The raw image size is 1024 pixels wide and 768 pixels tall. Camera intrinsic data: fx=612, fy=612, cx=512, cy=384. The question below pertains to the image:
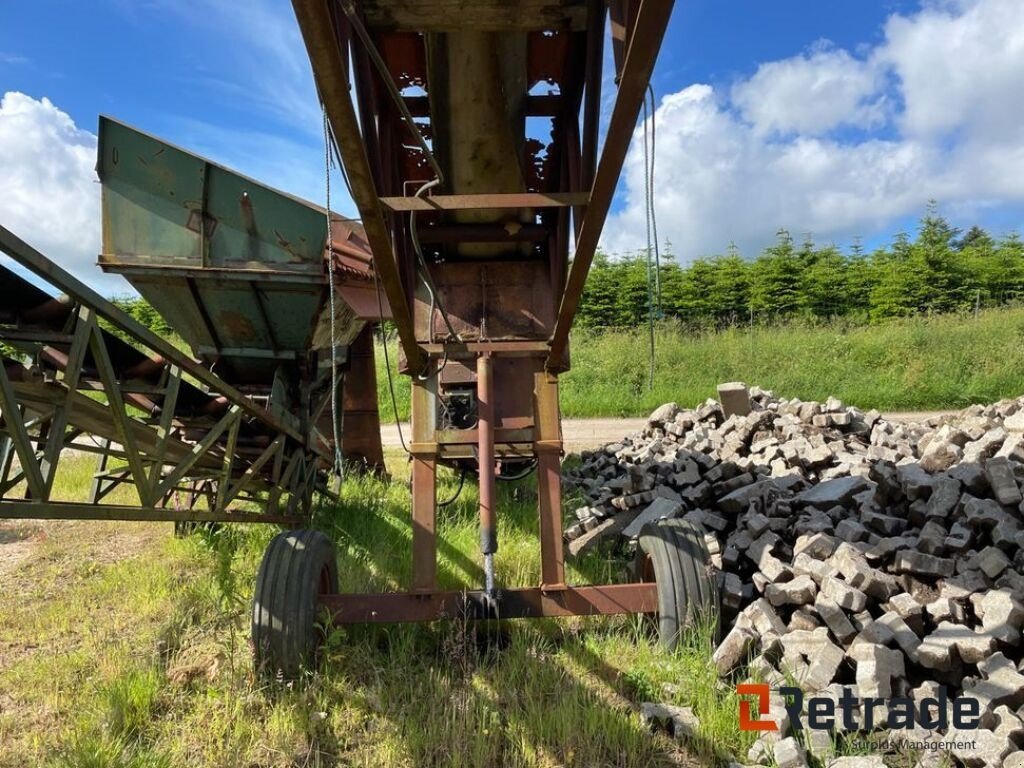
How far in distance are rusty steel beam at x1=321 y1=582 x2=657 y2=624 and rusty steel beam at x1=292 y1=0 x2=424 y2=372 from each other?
1439mm

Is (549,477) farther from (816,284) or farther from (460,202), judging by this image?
(816,284)

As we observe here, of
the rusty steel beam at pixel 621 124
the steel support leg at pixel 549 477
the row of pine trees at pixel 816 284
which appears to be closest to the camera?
the rusty steel beam at pixel 621 124

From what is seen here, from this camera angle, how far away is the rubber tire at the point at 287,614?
9.15ft

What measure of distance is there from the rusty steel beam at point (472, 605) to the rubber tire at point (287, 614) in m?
0.13

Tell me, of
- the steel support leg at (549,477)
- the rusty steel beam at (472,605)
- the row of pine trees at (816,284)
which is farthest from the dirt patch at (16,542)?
the row of pine trees at (816,284)

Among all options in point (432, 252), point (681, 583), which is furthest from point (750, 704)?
point (432, 252)

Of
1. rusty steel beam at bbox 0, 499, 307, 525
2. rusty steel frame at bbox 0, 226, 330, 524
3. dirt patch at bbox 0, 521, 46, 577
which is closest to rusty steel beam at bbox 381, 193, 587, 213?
rusty steel frame at bbox 0, 226, 330, 524

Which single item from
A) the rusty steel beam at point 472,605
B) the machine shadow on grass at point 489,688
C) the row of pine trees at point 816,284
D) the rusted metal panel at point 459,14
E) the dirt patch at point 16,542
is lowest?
the machine shadow on grass at point 489,688

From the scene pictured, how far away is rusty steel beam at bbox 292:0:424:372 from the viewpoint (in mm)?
1590

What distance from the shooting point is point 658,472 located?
223 inches

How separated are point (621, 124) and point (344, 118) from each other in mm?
851

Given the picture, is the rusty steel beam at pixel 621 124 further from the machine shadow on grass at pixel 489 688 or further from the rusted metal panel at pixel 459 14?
the machine shadow on grass at pixel 489 688

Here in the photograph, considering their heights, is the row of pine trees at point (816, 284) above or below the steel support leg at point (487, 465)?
above

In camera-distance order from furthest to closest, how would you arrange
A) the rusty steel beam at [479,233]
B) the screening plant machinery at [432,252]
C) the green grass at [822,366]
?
the green grass at [822,366]
the rusty steel beam at [479,233]
the screening plant machinery at [432,252]
